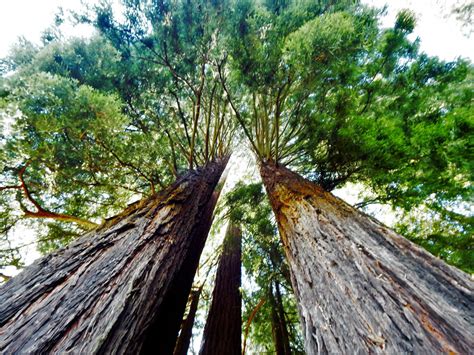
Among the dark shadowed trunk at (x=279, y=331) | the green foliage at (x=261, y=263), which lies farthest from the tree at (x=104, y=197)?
the dark shadowed trunk at (x=279, y=331)

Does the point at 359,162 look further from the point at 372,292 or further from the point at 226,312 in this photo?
the point at 226,312

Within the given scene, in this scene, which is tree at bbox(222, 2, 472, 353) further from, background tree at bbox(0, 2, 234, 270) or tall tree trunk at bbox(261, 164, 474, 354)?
background tree at bbox(0, 2, 234, 270)

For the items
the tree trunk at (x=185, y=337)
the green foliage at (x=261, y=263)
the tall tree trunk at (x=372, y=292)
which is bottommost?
the tall tree trunk at (x=372, y=292)

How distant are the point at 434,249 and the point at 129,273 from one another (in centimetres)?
384

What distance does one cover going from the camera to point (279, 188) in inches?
115

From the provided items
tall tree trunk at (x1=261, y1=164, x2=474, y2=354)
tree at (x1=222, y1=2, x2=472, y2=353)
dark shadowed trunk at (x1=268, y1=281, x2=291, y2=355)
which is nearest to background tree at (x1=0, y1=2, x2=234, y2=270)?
tree at (x1=222, y1=2, x2=472, y2=353)

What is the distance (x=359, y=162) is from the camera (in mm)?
3008

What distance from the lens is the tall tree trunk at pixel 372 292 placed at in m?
0.82

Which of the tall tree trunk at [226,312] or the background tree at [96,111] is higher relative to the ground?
the background tree at [96,111]

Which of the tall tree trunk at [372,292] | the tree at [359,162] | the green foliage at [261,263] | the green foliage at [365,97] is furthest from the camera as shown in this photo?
the green foliage at [261,263]

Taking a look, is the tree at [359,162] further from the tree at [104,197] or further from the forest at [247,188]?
the tree at [104,197]

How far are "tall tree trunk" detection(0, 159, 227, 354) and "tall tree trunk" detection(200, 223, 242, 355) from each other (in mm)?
1552

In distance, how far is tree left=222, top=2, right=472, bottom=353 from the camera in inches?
38.0

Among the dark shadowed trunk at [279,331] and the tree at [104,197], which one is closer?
the tree at [104,197]
